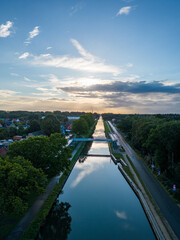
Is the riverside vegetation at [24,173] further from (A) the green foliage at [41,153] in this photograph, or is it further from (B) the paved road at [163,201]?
(B) the paved road at [163,201]

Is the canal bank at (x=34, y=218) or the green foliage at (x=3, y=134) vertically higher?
the green foliage at (x=3, y=134)

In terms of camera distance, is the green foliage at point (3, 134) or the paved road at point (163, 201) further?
the green foliage at point (3, 134)

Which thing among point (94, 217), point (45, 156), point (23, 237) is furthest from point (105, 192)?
point (23, 237)

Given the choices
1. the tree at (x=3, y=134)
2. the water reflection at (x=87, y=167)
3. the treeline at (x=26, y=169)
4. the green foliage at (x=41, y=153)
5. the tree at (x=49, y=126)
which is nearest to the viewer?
the treeline at (x=26, y=169)

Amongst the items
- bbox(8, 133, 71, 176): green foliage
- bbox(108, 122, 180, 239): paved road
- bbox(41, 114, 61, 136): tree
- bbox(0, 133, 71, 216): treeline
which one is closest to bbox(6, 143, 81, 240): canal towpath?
bbox(0, 133, 71, 216): treeline

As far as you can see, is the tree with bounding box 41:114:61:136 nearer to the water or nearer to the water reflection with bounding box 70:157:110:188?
the water reflection with bounding box 70:157:110:188

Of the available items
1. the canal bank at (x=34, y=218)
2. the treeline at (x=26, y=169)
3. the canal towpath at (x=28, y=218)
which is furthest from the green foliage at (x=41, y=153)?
the canal towpath at (x=28, y=218)
